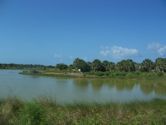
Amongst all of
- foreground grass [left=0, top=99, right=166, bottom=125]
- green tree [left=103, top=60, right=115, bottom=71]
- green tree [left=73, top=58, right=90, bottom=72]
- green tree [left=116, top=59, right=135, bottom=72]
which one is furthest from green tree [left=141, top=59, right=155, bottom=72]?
foreground grass [left=0, top=99, right=166, bottom=125]

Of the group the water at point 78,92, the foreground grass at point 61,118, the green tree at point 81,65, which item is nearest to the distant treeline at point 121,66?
the green tree at point 81,65

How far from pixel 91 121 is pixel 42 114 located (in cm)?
124

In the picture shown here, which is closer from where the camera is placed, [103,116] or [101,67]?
[103,116]

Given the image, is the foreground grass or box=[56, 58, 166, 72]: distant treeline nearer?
the foreground grass

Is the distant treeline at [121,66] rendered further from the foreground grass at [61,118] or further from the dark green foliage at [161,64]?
the foreground grass at [61,118]

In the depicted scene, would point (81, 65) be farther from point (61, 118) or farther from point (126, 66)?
point (61, 118)

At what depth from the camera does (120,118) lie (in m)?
8.41

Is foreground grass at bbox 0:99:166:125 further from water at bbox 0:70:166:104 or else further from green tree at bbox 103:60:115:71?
green tree at bbox 103:60:115:71

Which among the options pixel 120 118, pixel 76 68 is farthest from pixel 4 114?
pixel 76 68

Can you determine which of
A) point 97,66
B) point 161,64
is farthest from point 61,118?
point 97,66

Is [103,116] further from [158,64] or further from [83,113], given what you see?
[158,64]

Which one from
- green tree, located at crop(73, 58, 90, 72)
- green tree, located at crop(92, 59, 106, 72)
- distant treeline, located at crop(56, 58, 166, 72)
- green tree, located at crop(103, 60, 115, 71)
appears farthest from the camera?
green tree, located at crop(103, 60, 115, 71)

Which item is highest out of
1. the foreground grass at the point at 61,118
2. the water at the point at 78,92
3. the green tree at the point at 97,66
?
the green tree at the point at 97,66

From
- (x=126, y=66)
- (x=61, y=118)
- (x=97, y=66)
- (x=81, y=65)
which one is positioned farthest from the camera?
(x=81, y=65)
